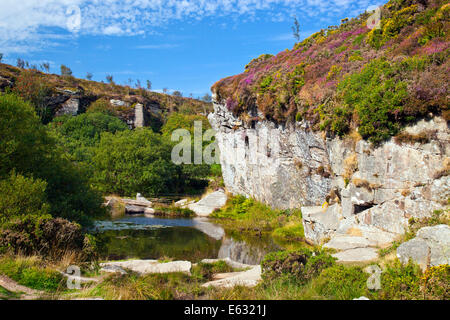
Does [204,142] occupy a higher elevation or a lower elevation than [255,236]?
higher

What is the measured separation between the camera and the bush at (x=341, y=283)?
798 centimetres

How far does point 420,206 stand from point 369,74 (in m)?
8.10

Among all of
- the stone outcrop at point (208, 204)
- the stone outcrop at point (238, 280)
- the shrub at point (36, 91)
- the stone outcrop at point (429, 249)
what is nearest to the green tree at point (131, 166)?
the stone outcrop at point (208, 204)

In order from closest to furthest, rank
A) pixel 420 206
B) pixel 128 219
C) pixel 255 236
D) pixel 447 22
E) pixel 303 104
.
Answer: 1. pixel 420 206
2. pixel 447 22
3. pixel 303 104
4. pixel 255 236
5. pixel 128 219

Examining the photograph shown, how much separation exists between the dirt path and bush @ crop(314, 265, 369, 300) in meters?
7.25

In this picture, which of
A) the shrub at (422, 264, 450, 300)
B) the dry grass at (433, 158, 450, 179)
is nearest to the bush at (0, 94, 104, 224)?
the shrub at (422, 264, 450, 300)

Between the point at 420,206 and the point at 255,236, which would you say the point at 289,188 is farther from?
the point at 420,206

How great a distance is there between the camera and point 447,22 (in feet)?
58.4

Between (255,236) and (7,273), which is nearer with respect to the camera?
(7,273)

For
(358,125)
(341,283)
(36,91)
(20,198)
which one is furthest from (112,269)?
(36,91)

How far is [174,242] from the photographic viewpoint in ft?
76.2

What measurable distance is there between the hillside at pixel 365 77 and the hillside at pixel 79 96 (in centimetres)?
4758

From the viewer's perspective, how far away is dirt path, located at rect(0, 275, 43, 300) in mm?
8731

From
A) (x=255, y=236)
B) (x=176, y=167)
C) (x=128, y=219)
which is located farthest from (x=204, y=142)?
(x=255, y=236)
